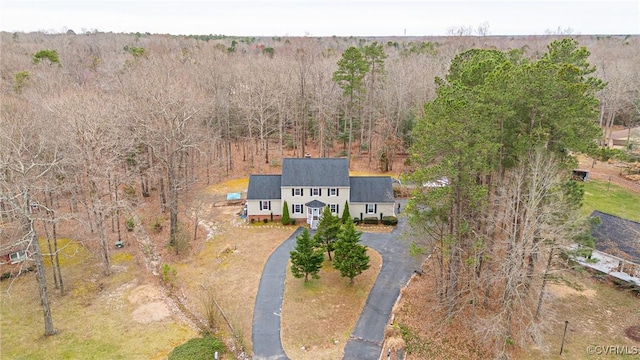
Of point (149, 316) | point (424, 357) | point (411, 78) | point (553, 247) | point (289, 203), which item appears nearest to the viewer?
point (553, 247)

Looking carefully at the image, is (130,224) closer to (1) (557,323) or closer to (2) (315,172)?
(2) (315,172)

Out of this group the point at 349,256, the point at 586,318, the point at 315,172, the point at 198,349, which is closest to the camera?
the point at 198,349

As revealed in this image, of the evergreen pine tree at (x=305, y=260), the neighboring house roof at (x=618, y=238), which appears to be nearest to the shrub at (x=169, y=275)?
the evergreen pine tree at (x=305, y=260)

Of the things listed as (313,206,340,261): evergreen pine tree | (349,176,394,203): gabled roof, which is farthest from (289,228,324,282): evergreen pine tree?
(349,176,394,203): gabled roof

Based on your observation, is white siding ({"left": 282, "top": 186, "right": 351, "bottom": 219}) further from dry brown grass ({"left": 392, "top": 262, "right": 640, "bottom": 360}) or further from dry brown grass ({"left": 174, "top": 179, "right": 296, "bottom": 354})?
dry brown grass ({"left": 392, "top": 262, "right": 640, "bottom": 360})

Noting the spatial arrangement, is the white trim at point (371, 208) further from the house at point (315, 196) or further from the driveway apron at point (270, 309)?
the driveway apron at point (270, 309)

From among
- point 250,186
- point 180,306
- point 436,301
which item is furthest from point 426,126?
point 250,186

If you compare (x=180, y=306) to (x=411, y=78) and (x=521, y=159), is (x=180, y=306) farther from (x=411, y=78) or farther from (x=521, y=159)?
(x=411, y=78)

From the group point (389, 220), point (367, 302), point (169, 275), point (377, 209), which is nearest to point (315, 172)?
point (377, 209)
